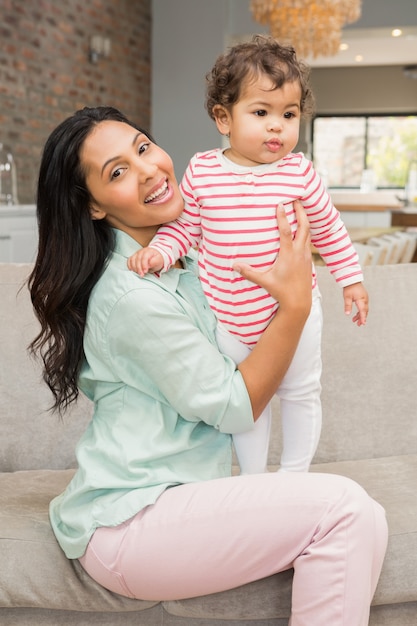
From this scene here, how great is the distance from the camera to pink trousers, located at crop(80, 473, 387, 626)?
1400 millimetres

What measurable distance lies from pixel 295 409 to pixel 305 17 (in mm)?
4624

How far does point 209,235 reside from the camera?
1608 mm

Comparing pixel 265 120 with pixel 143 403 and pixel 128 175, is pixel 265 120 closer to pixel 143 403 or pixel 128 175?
pixel 128 175

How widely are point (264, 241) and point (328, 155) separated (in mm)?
13003

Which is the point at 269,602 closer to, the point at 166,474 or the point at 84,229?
the point at 166,474

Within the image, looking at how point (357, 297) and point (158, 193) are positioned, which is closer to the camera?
point (158, 193)

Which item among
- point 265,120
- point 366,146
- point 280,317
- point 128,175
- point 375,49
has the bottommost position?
point 366,146

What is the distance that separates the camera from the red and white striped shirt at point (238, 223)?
1.57 metres

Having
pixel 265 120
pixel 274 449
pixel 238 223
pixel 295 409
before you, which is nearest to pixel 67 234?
pixel 238 223

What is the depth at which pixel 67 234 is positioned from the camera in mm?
1556

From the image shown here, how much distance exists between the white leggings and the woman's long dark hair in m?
0.29

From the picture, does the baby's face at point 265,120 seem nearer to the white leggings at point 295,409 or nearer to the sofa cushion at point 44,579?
the white leggings at point 295,409

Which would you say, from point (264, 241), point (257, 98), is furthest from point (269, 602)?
point (257, 98)

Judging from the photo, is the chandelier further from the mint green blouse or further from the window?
the window
